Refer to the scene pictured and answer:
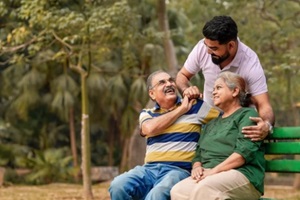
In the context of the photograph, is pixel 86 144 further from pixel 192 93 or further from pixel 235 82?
pixel 235 82

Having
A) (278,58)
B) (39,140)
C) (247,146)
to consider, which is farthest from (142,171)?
(39,140)

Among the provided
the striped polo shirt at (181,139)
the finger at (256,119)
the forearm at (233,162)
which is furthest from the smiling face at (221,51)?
the forearm at (233,162)

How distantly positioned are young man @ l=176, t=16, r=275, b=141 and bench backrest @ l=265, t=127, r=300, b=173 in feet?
0.44

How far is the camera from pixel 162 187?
4199 mm

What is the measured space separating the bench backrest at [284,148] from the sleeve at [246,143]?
0.31 m

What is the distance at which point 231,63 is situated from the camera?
14.6 feet

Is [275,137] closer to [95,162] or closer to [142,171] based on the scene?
[142,171]

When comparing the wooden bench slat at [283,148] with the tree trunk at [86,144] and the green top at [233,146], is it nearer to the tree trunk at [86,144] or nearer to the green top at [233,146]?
the green top at [233,146]

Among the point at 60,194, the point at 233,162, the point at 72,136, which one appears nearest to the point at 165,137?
the point at 233,162

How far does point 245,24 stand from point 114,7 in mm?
5730

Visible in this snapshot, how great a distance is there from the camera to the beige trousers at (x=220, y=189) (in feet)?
12.8

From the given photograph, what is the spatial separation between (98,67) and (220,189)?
16.9 meters

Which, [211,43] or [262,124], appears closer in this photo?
[262,124]

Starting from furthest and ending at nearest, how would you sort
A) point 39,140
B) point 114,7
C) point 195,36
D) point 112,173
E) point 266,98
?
1. point 39,140
2. point 112,173
3. point 195,36
4. point 114,7
5. point 266,98
